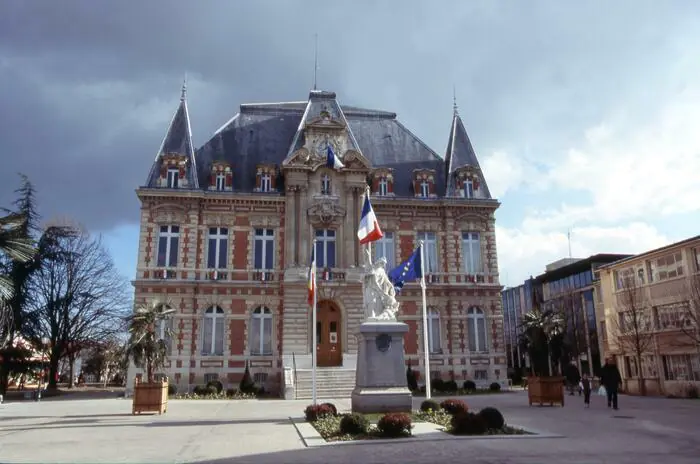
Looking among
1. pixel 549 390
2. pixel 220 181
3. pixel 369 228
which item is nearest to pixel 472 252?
pixel 549 390

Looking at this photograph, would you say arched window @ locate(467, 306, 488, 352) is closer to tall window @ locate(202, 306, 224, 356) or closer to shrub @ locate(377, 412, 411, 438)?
tall window @ locate(202, 306, 224, 356)

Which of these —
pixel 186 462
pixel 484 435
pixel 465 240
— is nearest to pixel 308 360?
pixel 465 240

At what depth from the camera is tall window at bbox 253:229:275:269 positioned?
3395cm

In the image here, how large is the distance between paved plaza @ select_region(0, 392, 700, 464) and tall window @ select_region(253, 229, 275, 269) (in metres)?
14.0

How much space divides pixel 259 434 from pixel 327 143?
2351cm

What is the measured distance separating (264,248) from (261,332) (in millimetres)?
5160

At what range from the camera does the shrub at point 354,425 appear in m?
13.0

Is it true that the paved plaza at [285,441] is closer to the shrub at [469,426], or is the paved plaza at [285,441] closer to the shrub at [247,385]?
the shrub at [469,426]

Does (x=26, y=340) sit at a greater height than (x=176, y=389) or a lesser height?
greater

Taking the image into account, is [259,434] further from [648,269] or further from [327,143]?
[648,269]

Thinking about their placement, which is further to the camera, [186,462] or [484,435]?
[484,435]

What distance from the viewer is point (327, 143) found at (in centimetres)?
3509

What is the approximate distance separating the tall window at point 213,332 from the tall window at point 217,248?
266cm

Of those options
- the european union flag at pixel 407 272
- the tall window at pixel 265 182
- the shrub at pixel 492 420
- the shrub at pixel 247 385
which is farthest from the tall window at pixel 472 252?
the shrub at pixel 492 420
